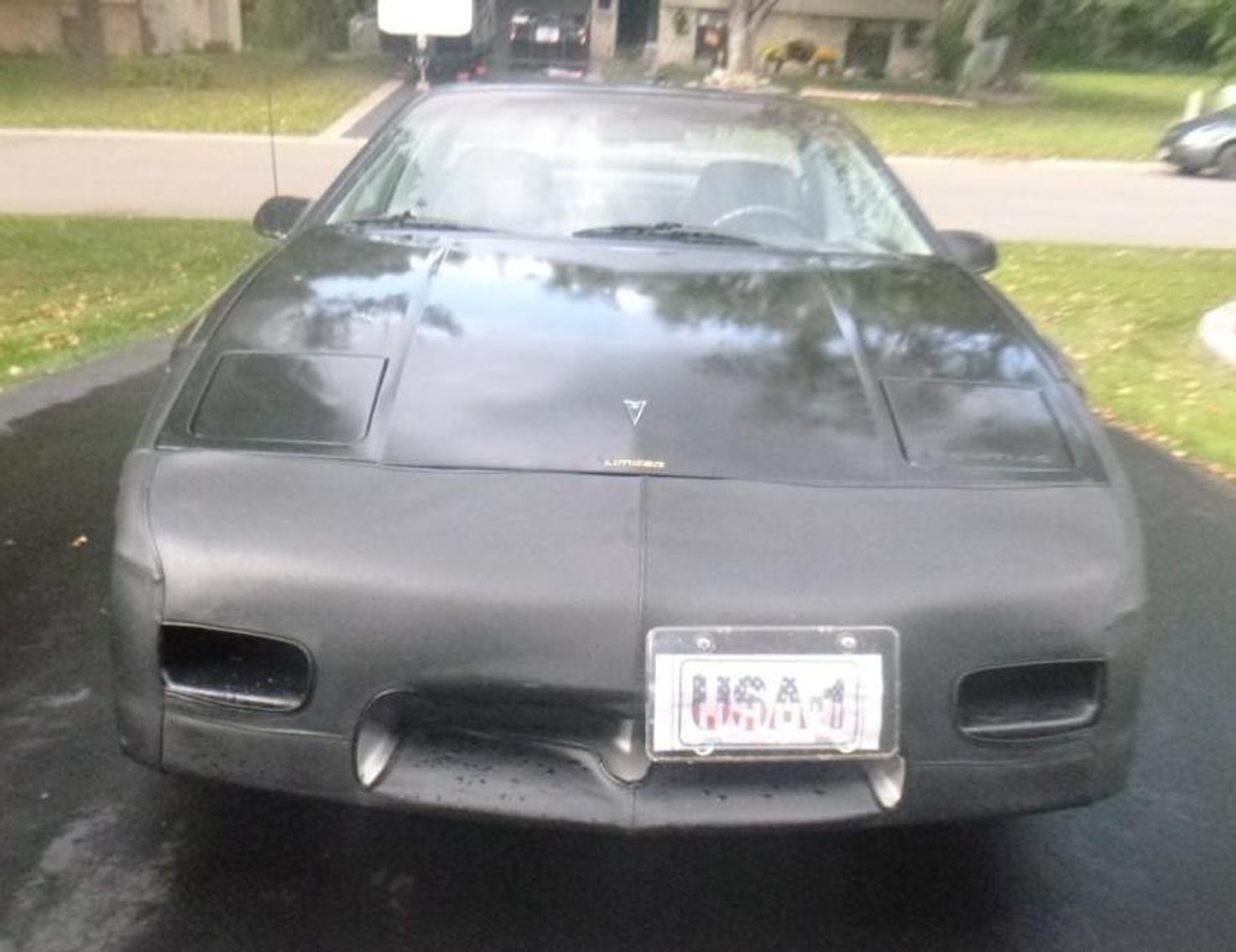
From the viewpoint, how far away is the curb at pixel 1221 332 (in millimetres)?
7047

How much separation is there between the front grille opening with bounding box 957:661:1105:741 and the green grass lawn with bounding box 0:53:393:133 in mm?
15848

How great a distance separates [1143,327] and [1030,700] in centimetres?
632

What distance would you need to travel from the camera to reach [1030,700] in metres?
2.42

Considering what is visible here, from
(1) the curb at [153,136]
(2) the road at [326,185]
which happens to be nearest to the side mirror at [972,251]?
(2) the road at [326,185]

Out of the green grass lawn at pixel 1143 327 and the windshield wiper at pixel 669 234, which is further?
the green grass lawn at pixel 1143 327

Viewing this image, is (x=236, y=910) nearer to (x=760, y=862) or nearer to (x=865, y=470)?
(x=760, y=862)

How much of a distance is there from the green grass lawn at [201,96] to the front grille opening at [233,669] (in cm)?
1549

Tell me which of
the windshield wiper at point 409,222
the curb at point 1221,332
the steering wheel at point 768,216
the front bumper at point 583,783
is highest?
the steering wheel at point 768,216

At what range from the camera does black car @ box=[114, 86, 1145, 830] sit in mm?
2258

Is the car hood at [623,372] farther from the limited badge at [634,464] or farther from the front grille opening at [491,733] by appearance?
the front grille opening at [491,733]

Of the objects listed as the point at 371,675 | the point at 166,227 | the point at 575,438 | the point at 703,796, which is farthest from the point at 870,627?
the point at 166,227

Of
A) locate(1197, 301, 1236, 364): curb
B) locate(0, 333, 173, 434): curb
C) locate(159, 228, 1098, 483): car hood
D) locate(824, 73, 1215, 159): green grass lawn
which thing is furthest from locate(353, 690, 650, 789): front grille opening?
locate(824, 73, 1215, 159): green grass lawn

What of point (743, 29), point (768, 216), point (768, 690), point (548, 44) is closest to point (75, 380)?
point (768, 216)

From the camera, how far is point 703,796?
231 cm
